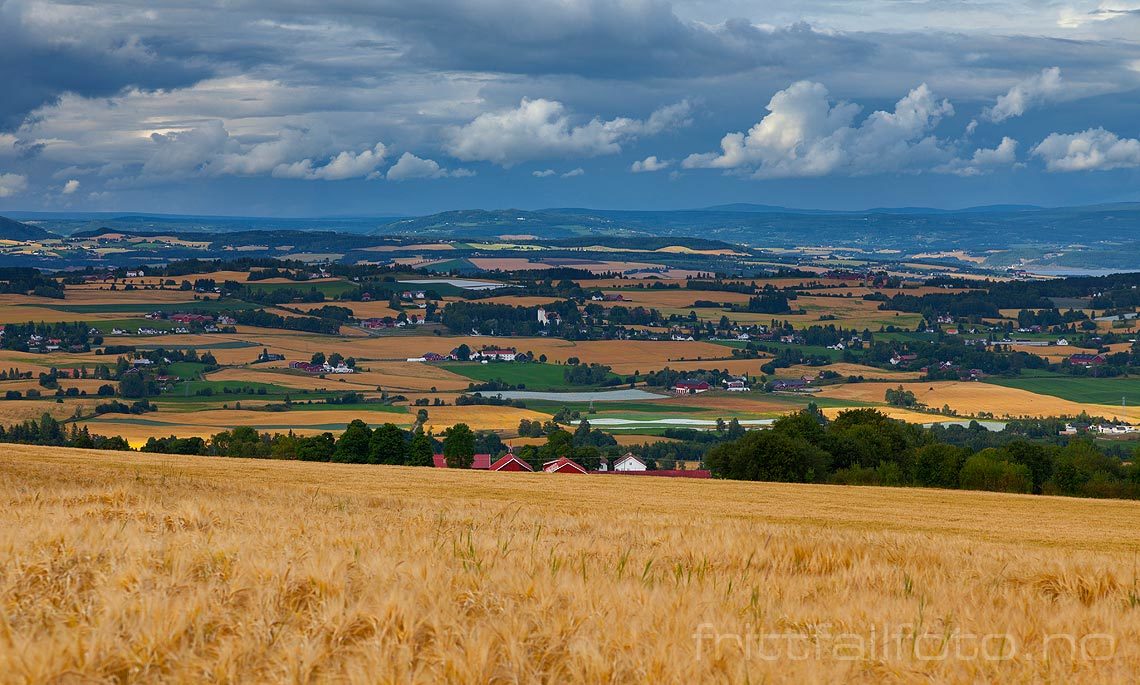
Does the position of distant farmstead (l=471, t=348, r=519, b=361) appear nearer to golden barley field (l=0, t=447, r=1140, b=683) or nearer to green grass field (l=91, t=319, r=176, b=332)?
green grass field (l=91, t=319, r=176, b=332)

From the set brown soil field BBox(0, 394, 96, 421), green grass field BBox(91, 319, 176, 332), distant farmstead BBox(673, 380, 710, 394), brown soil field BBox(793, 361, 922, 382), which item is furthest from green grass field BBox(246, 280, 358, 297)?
brown soil field BBox(793, 361, 922, 382)

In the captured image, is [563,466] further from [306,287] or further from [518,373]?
[306,287]

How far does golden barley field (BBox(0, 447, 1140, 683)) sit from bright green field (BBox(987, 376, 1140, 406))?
112314 mm

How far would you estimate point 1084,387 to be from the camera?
124000 mm

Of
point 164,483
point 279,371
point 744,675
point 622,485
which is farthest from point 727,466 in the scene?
point 279,371

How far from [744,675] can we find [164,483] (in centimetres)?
1925

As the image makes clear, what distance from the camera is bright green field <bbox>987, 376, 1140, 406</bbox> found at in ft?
381

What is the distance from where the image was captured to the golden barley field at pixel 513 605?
19.3ft

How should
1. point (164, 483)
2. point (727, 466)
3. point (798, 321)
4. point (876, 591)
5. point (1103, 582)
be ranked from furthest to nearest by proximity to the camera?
point (798, 321)
point (727, 466)
point (164, 483)
point (1103, 582)
point (876, 591)

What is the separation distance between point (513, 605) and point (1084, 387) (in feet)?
425

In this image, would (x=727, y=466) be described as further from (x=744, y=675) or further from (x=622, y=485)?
(x=744, y=675)

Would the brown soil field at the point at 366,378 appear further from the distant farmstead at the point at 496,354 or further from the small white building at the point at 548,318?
the small white building at the point at 548,318

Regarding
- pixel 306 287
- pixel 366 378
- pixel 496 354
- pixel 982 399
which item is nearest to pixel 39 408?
pixel 366 378

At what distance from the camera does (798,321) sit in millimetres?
179625
